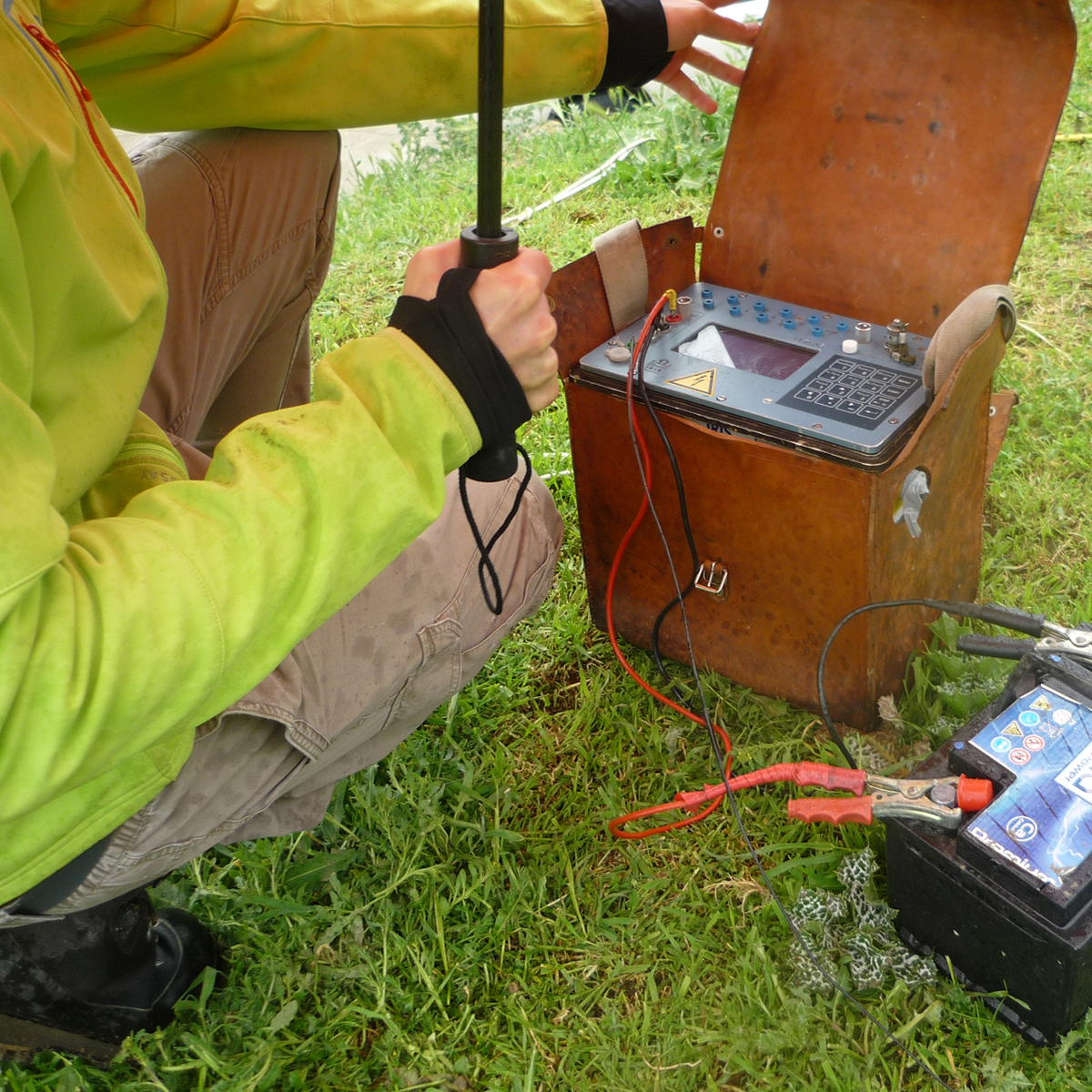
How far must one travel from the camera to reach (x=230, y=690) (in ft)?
3.26

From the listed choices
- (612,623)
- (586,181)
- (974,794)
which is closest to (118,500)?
(612,623)

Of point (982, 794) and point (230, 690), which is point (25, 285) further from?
point (982, 794)

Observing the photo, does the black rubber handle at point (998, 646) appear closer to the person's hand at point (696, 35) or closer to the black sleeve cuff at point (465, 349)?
the black sleeve cuff at point (465, 349)

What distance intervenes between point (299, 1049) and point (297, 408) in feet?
2.84

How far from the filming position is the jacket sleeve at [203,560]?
2.73 feet

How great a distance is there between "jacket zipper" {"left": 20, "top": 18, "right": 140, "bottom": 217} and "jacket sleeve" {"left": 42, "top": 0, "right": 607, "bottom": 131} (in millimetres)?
372

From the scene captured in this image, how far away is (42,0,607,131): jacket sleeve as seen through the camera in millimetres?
1506

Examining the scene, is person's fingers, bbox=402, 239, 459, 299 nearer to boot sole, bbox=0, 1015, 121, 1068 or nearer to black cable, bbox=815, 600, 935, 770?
black cable, bbox=815, 600, 935, 770

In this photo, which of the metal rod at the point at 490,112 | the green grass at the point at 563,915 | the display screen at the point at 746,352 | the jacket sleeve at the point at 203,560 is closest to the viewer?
the jacket sleeve at the point at 203,560

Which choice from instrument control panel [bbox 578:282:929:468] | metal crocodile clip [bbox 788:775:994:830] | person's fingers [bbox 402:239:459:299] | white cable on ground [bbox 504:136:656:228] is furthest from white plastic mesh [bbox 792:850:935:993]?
white cable on ground [bbox 504:136:656:228]

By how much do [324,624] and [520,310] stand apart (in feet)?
1.57

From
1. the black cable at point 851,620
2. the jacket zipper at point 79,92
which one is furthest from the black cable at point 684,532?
the jacket zipper at point 79,92

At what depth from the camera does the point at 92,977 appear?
1.32m

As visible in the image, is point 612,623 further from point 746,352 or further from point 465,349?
point 465,349
